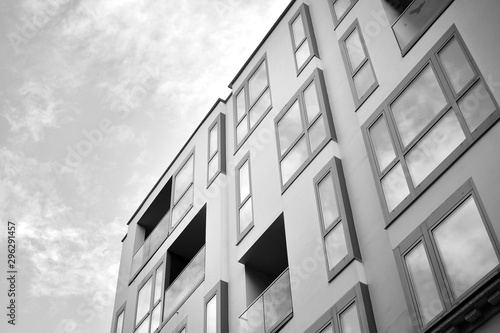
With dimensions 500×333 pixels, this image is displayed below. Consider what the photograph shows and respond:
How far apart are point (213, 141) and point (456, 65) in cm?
1235

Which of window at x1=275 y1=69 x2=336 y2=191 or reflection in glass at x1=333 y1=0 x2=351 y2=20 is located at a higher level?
reflection in glass at x1=333 y1=0 x2=351 y2=20

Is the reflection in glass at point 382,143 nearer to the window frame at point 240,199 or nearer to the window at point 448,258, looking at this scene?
the window at point 448,258

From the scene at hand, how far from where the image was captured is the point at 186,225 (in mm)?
23906

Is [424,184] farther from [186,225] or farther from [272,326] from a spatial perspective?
[186,225]

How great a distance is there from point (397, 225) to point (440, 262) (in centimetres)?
174

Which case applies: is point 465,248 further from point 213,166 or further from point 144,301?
point 144,301

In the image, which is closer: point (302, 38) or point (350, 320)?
point (350, 320)

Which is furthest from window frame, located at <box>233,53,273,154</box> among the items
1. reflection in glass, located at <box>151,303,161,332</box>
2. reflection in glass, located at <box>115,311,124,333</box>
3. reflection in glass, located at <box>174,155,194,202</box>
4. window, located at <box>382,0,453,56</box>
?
reflection in glass, located at <box>115,311,124,333</box>

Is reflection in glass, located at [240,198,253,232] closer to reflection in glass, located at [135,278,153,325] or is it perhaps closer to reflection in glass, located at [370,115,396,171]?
reflection in glass, located at [370,115,396,171]

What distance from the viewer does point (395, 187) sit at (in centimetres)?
1420

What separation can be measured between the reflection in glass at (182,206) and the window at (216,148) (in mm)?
1292

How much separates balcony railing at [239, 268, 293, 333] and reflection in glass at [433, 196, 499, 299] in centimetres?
500

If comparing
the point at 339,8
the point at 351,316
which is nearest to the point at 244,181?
the point at 339,8

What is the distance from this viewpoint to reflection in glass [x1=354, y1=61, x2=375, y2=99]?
16947mm
